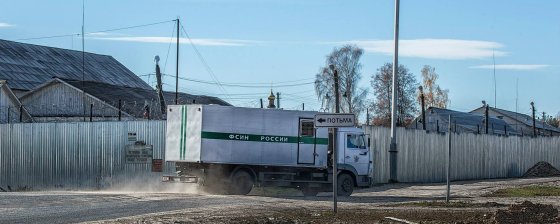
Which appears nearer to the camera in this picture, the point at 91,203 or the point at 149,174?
the point at 91,203

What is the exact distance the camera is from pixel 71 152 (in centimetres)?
3412

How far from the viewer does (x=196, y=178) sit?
26.3 m

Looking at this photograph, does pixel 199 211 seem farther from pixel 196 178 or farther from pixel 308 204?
pixel 196 178

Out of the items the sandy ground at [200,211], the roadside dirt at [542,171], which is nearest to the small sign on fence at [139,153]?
the sandy ground at [200,211]

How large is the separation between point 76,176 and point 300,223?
20.3 meters

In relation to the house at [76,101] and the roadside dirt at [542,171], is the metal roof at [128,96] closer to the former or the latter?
the house at [76,101]

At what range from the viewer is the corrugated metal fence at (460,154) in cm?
3672

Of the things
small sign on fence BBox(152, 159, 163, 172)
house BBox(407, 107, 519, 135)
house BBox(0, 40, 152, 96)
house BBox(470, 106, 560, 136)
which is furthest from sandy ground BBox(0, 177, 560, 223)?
house BBox(470, 106, 560, 136)

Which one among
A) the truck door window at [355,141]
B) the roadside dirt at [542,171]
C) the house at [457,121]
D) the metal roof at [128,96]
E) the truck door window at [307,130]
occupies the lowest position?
the roadside dirt at [542,171]

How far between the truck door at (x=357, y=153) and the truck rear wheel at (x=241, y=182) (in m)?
3.63

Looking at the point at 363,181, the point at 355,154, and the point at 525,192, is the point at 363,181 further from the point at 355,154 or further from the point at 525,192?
the point at 525,192

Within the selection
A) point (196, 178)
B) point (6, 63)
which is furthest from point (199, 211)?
point (6, 63)

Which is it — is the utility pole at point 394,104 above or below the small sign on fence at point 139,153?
above

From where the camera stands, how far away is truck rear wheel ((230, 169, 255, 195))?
2659 cm
